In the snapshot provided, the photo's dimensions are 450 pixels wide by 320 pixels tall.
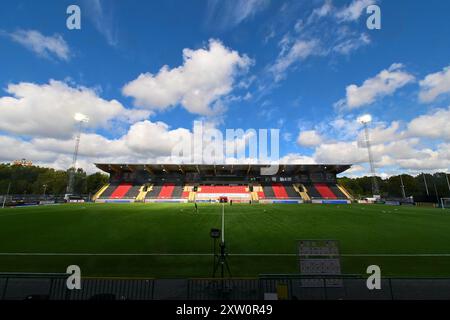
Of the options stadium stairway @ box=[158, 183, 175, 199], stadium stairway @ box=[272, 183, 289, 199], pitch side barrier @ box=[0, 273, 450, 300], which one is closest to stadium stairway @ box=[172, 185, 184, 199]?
stadium stairway @ box=[158, 183, 175, 199]

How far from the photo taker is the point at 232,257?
13039 millimetres

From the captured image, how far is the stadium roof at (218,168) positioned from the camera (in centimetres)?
6738

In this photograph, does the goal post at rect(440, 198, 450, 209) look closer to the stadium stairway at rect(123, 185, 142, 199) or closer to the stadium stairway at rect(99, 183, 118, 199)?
the stadium stairway at rect(123, 185, 142, 199)

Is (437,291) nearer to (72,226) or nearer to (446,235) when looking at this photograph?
(446,235)

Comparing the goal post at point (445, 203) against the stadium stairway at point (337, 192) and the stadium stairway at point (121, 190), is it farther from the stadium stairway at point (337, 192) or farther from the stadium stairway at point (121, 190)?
the stadium stairway at point (121, 190)

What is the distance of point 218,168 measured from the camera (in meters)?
70.8

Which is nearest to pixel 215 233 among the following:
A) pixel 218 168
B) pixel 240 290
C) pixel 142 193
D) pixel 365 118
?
pixel 240 290

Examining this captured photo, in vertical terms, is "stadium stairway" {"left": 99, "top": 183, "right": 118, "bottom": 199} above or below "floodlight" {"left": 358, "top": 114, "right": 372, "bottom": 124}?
below

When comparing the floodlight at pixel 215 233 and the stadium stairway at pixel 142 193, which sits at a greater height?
the stadium stairway at pixel 142 193

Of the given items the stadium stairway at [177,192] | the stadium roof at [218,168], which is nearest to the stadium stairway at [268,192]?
the stadium roof at [218,168]

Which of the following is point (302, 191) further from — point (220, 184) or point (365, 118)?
point (365, 118)

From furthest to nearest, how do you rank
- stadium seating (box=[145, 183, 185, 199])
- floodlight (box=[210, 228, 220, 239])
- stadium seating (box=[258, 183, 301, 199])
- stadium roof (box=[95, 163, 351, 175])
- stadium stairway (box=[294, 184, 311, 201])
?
stadium roof (box=[95, 163, 351, 175])
stadium seating (box=[145, 183, 185, 199])
stadium seating (box=[258, 183, 301, 199])
stadium stairway (box=[294, 184, 311, 201])
floodlight (box=[210, 228, 220, 239])

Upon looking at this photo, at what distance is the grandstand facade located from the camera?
2532 inches

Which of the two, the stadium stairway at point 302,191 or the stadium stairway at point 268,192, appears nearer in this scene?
the stadium stairway at point 302,191
